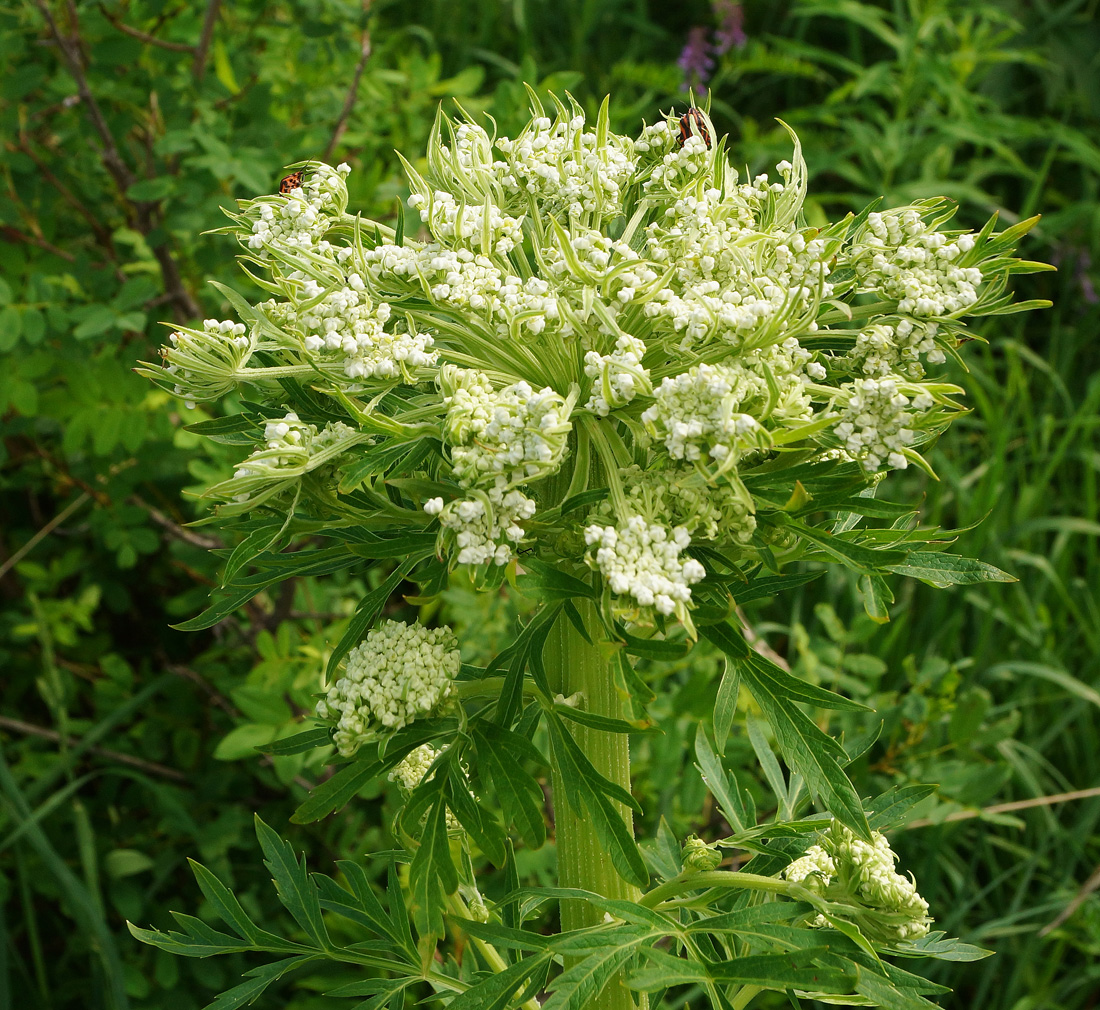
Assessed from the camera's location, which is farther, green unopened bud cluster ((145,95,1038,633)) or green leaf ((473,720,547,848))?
green leaf ((473,720,547,848))

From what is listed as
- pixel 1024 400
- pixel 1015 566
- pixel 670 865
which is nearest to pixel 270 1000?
pixel 670 865

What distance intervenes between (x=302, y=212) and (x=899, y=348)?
72 cm

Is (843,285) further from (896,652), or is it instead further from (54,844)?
(54,844)

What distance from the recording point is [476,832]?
119 centimetres

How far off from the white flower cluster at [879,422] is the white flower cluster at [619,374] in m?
0.21

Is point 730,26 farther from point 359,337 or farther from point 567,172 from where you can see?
point 359,337

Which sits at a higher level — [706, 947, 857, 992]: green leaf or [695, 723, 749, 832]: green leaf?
[706, 947, 857, 992]: green leaf

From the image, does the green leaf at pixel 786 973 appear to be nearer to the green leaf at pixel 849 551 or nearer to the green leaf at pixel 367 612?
the green leaf at pixel 849 551

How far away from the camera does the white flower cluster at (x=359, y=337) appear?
1.13 metres

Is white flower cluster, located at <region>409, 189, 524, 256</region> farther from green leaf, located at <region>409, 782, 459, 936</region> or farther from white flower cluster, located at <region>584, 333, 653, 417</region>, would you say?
green leaf, located at <region>409, 782, 459, 936</region>

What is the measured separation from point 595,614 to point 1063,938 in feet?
7.97

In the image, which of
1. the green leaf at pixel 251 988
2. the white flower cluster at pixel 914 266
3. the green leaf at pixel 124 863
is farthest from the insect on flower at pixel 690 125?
the green leaf at pixel 124 863

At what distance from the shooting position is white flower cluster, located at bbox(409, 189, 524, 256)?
1200 mm

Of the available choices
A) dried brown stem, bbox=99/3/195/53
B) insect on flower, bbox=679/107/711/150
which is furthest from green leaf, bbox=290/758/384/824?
dried brown stem, bbox=99/3/195/53
